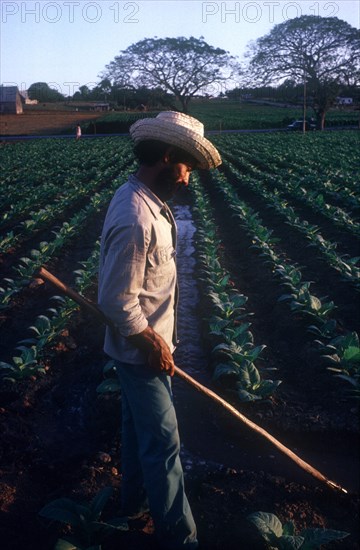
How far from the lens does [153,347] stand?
2344 millimetres

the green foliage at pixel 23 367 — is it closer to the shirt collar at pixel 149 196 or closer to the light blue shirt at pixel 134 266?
the light blue shirt at pixel 134 266

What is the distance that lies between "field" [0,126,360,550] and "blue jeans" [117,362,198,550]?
423 millimetres

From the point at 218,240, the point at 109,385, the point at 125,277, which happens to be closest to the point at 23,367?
the point at 109,385

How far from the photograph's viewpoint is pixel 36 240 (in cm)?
948

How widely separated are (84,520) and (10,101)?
5788cm

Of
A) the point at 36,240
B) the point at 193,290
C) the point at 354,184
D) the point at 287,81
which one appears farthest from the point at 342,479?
the point at 287,81

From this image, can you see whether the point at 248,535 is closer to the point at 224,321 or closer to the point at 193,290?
the point at 224,321

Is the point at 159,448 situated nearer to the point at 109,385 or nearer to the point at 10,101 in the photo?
the point at 109,385

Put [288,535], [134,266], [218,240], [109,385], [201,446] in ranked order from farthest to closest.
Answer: [218,240]
[109,385]
[201,446]
[288,535]
[134,266]

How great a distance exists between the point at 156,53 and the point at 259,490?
60891 mm

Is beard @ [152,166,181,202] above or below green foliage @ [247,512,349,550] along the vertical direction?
above

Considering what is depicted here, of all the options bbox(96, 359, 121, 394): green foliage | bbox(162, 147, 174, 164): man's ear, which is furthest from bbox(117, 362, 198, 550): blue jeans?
bbox(96, 359, 121, 394): green foliage

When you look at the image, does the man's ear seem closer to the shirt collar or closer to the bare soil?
the shirt collar

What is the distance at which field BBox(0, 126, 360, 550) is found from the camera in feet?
10.2
